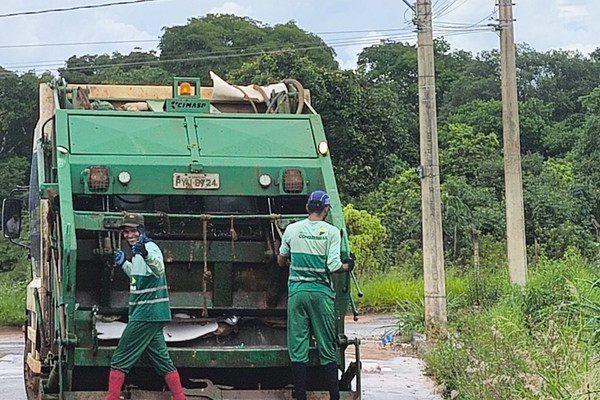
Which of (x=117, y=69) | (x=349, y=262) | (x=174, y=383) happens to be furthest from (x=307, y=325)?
(x=117, y=69)

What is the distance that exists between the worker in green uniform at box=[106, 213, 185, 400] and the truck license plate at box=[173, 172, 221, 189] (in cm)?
59

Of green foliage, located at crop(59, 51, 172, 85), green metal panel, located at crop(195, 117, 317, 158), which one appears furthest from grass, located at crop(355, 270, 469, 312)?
green foliage, located at crop(59, 51, 172, 85)

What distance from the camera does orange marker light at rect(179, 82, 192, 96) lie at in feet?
28.7

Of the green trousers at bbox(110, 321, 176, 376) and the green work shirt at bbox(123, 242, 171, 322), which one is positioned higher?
the green work shirt at bbox(123, 242, 171, 322)

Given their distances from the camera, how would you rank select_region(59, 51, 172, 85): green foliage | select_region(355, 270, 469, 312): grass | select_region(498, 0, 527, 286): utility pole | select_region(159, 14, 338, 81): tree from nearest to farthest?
select_region(498, 0, 527, 286): utility pole
select_region(355, 270, 469, 312): grass
select_region(59, 51, 172, 85): green foliage
select_region(159, 14, 338, 81): tree

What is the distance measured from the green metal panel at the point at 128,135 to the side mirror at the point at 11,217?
1.85m

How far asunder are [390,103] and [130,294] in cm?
3085

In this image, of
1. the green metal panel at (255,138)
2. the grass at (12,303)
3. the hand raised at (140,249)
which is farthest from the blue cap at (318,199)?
the grass at (12,303)

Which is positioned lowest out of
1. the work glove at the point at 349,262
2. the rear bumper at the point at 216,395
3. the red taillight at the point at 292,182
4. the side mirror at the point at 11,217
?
the rear bumper at the point at 216,395

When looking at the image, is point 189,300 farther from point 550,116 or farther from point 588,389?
point 550,116

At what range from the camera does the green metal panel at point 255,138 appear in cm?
789

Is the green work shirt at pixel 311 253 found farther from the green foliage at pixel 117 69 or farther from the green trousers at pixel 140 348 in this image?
the green foliage at pixel 117 69

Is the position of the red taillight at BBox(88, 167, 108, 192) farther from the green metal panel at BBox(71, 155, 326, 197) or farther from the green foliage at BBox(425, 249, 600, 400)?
the green foliage at BBox(425, 249, 600, 400)

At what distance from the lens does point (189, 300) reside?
7762mm
